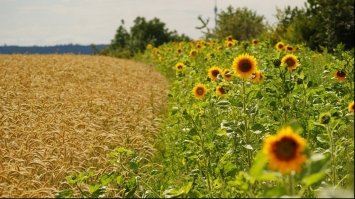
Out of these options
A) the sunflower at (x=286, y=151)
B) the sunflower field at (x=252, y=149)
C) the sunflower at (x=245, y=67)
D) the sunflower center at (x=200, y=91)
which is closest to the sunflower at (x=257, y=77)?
the sunflower field at (x=252, y=149)

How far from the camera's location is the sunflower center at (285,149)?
2.61 metres

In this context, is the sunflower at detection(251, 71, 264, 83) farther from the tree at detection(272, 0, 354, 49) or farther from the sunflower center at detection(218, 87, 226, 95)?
the tree at detection(272, 0, 354, 49)

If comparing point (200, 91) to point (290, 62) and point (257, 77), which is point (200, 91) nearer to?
point (257, 77)

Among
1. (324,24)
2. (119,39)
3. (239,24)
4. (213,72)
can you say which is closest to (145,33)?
(119,39)

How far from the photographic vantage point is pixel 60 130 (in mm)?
6367

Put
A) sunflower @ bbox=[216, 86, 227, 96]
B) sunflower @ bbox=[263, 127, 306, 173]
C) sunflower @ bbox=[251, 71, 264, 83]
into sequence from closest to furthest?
sunflower @ bbox=[263, 127, 306, 173] → sunflower @ bbox=[216, 86, 227, 96] → sunflower @ bbox=[251, 71, 264, 83]

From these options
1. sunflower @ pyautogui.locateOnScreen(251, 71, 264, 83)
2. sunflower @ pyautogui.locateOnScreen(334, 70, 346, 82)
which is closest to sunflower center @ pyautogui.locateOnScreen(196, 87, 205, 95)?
sunflower @ pyautogui.locateOnScreen(251, 71, 264, 83)

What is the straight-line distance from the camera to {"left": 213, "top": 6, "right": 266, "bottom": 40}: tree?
40594mm

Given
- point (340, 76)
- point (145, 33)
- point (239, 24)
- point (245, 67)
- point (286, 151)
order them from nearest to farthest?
1. point (286, 151)
2. point (245, 67)
3. point (340, 76)
4. point (239, 24)
5. point (145, 33)

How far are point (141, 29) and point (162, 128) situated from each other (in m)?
50.6

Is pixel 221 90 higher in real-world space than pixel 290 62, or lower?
lower

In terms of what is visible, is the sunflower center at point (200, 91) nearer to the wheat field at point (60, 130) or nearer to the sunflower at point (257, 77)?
the sunflower at point (257, 77)

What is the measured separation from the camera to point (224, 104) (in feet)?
16.7

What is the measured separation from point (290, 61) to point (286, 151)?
3790mm
